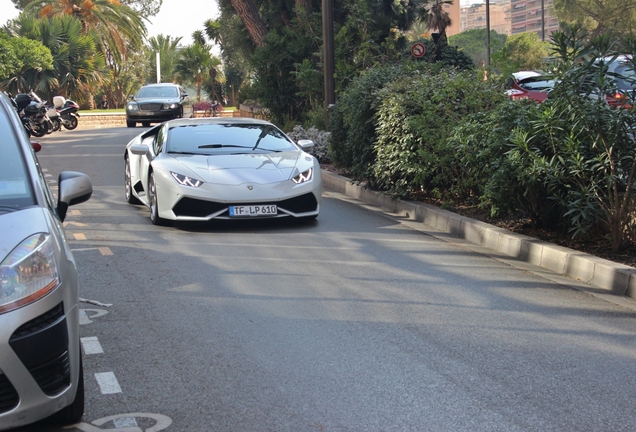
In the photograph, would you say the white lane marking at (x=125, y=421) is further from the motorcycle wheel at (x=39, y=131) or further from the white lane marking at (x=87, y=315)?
the motorcycle wheel at (x=39, y=131)

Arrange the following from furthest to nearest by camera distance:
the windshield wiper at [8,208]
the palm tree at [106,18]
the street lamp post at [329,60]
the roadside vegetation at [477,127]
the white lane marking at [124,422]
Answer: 1. the palm tree at [106,18]
2. the street lamp post at [329,60]
3. the roadside vegetation at [477,127]
4. the white lane marking at [124,422]
5. the windshield wiper at [8,208]

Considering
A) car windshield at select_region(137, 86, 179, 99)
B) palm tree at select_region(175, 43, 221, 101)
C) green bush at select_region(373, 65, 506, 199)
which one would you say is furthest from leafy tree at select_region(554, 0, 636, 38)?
green bush at select_region(373, 65, 506, 199)

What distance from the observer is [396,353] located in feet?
17.0

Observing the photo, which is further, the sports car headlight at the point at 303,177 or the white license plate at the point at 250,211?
the sports car headlight at the point at 303,177

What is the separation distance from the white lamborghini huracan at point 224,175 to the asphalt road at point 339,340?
1.78 ft

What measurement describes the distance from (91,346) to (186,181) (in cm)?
447

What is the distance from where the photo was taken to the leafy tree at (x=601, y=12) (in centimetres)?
5447

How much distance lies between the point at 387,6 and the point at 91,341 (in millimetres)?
25231

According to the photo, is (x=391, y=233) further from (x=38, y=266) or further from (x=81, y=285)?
(x=38, y=266)

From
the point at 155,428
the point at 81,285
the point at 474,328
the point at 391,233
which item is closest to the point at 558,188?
the point at 391,233

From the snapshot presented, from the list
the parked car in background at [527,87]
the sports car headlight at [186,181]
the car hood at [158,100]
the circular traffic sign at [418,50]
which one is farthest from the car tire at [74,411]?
the car hood at [158,100]

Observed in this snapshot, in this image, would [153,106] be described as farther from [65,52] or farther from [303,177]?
[303,177]

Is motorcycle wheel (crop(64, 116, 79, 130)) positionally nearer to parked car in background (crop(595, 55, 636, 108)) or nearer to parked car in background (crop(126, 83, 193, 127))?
parked car in background (crop(126, 83, 193, 127))

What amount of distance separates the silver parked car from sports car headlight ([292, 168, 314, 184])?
19.5 ft
